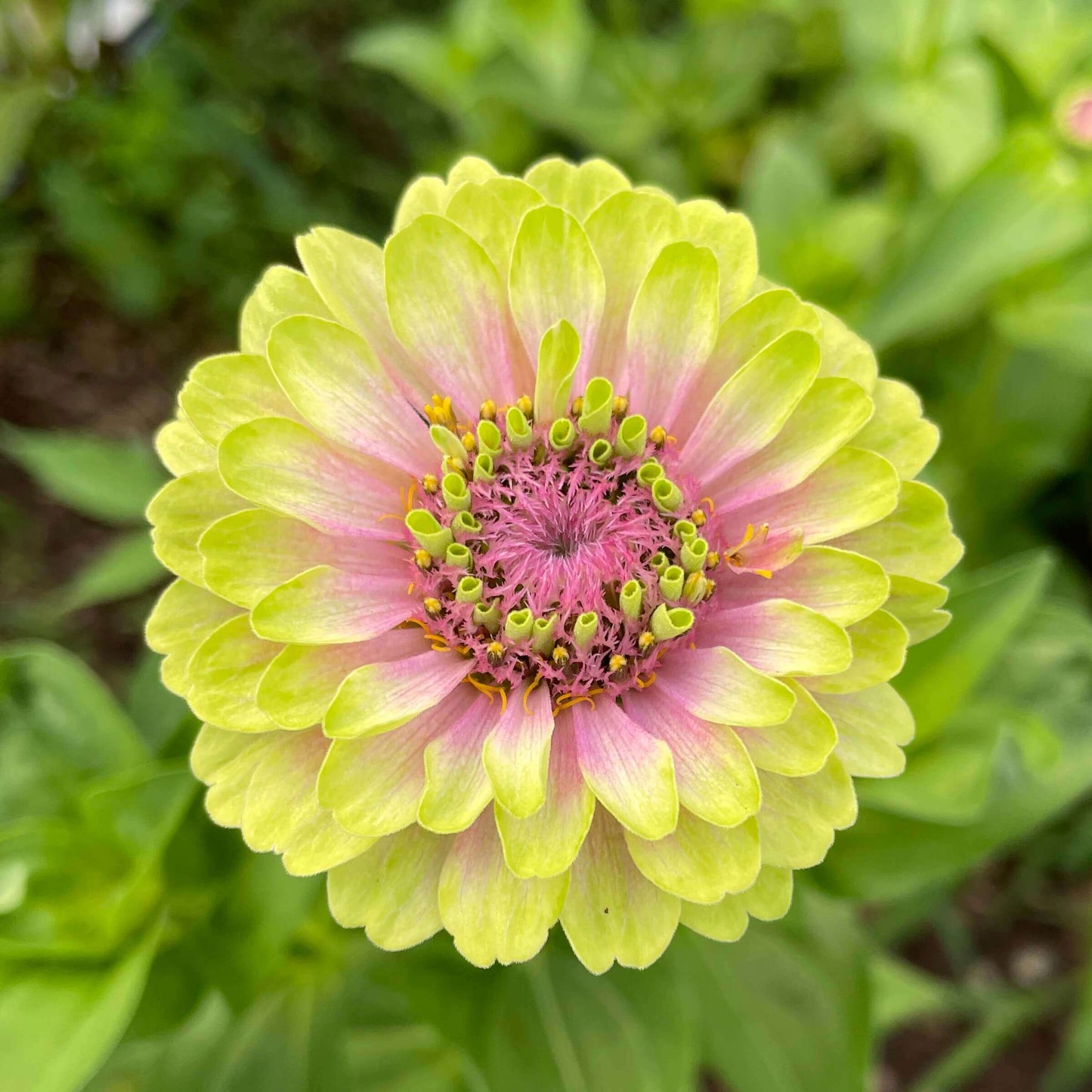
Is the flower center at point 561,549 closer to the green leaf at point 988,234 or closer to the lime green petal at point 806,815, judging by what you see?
the lime green petal at point 806,815

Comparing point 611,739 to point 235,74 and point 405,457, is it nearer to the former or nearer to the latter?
point 405,457

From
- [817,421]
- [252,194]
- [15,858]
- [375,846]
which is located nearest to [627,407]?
[817,421]

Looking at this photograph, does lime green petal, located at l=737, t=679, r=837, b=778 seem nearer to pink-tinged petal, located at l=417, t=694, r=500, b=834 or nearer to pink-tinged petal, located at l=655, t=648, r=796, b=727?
pink-tinged petal, located at l=655, t=648, r=796, b=727

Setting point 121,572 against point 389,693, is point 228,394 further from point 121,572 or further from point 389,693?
point 121,572

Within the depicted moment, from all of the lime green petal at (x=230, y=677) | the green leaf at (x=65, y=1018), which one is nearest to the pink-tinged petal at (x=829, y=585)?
the lime green petal at (x=230, y=677)

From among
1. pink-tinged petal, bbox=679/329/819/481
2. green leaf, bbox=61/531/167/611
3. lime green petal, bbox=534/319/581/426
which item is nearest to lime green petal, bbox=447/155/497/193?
lime green petal, bbox=534/319/581/426

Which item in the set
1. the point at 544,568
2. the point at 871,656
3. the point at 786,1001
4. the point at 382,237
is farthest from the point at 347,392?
the point at 382,237
